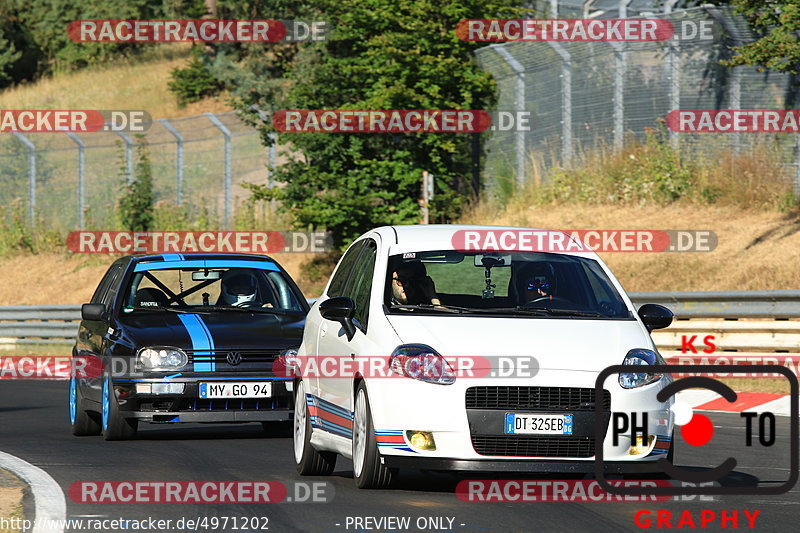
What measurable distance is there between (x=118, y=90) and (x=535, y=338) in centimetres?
6614

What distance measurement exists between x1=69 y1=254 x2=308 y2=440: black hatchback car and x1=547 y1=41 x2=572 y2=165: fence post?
16406 millimetres

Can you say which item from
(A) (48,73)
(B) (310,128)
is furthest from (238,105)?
(A) (48,73)

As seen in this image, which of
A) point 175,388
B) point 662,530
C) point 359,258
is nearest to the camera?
point 662,530

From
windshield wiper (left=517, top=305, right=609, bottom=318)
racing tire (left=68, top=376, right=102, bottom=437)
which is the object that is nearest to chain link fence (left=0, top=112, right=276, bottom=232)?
racing tire (left=68, top=376, right=102, bottom=437)

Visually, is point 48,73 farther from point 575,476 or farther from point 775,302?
point 575,476

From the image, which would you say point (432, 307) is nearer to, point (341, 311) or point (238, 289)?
point (341, 311)

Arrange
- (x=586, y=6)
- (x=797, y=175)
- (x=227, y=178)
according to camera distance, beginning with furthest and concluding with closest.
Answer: (x=227, y=178) → (x=586, y=6) → (x=797, y=175)

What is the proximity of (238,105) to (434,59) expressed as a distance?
14.5 feet

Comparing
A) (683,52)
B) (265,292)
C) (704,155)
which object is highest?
(683,52)

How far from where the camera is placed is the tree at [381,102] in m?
31.4

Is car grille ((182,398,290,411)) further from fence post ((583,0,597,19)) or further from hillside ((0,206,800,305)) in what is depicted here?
fence post ((583,0,597,19))

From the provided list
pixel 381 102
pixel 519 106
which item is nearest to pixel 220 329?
pixel 381 102

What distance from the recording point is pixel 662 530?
8.19 meters

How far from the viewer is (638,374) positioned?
9.34 metres
